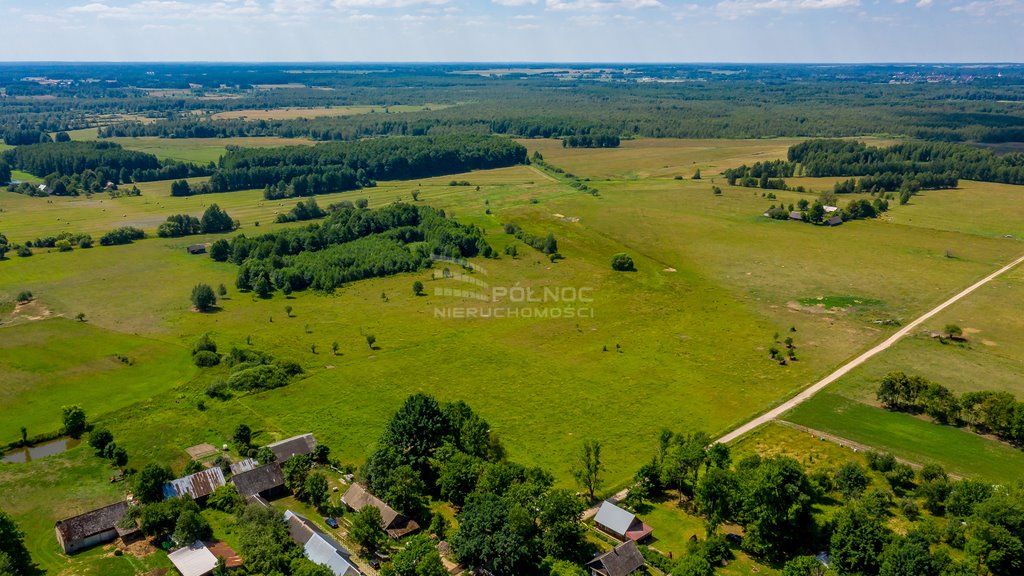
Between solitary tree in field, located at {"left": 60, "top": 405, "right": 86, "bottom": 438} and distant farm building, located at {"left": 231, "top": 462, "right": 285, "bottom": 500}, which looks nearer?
distant farm building, located at {"left": 231, "top": 462, "right": 285, "bottom": 500}

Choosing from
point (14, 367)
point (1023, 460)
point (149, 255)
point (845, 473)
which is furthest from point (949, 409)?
point (149, 255)

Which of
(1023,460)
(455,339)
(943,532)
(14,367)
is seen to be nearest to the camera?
(943,532)

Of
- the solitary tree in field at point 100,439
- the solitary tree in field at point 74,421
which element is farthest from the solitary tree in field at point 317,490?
the solitary tree in field at point 74,421

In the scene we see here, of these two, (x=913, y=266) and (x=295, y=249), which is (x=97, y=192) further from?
(x=913, y=266)

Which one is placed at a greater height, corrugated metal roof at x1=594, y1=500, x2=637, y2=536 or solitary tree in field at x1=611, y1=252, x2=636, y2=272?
solitary tree in field at x1=611, y1=252, x2=636, y2=272

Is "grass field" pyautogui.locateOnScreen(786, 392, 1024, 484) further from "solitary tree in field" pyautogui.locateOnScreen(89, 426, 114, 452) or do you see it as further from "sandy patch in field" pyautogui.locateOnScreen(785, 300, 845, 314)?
"solitary tree in field" pyautogui.locateOnScreen(89, 426, 114, 452)

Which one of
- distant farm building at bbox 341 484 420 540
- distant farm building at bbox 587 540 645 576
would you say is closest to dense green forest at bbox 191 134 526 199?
distant farm building at bbox 341 484 420 540

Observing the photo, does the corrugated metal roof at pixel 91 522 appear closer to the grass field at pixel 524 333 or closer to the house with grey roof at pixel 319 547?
the grass field at pixel 524 333
